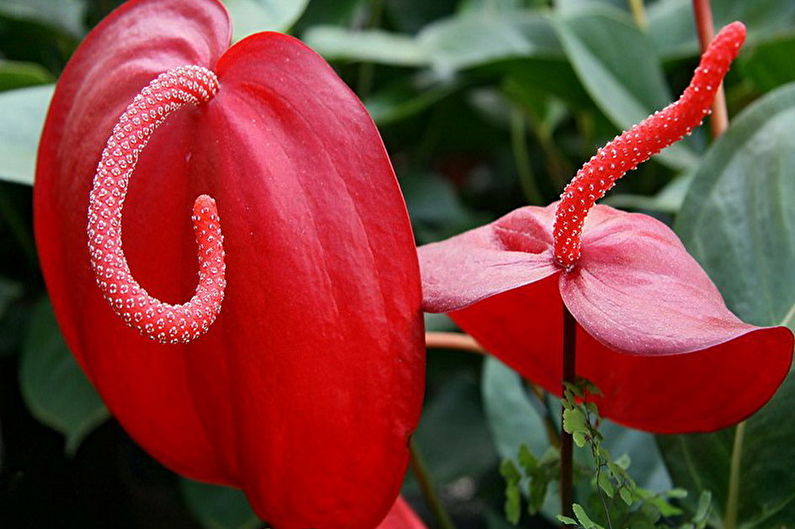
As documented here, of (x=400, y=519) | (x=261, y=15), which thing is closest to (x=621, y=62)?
(x=261, y=15)

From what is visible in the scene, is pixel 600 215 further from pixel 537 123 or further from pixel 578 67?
pixel 537 123

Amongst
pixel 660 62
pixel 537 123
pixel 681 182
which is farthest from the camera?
pixel 537 123

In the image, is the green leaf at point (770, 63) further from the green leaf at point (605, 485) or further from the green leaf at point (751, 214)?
the green leaf at point (605, 485)

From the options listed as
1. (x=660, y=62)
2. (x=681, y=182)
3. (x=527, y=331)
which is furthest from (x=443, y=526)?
(x=660, y=62)

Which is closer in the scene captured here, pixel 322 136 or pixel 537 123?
pixel 322 136

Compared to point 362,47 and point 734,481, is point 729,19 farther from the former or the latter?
point 734,481

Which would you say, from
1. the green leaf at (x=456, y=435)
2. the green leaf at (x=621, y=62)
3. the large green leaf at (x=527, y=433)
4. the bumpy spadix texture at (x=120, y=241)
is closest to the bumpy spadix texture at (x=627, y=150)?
the bumpy spadix texture at (x=120, y=241)
